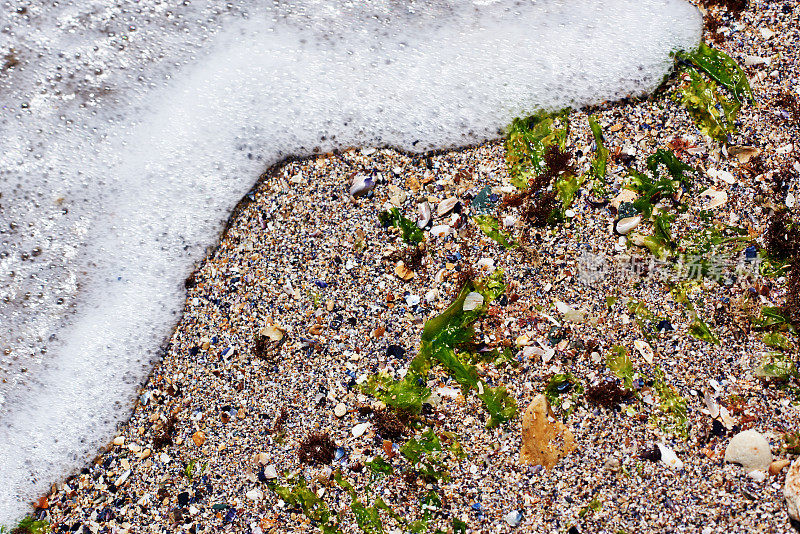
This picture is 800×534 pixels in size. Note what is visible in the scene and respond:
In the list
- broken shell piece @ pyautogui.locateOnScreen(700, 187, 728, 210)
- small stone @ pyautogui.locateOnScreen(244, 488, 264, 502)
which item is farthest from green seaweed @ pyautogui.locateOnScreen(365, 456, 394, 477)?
broken shell piece @ pyautogui.locateOnScreen(700, 187, 728, 210)

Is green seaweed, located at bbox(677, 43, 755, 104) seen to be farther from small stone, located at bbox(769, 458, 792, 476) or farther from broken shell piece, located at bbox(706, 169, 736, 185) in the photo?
small stone, located at bbox(769, 458, 792, 476)

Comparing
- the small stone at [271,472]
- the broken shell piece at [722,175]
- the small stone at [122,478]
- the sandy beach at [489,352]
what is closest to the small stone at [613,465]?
the sandy beach at [489,352]

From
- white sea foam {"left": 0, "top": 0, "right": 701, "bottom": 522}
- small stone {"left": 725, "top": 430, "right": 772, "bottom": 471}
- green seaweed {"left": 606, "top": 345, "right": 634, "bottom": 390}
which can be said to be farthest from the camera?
white sea foam {"left": 0, "top": 0, "right": 701, "bottom": 522}

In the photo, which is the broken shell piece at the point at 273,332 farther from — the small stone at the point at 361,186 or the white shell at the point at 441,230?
the white shell at the point at 441,230

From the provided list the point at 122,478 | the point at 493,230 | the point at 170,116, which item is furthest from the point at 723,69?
the point at 122,478

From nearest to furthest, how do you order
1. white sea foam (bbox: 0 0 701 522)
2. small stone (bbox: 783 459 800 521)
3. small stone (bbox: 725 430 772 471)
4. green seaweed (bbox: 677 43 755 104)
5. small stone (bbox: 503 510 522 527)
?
1. small stone (bbox: 783 459 800 521)
2. small stone (bbox: 725 430 772 471)
3. small stone (bbox: 503 510 522 527)
4. green seaweed (bbox: 677 43 755 104)
5. white sea foam (bbox: 0 0 701 522)

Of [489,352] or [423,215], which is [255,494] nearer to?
[489,352]
